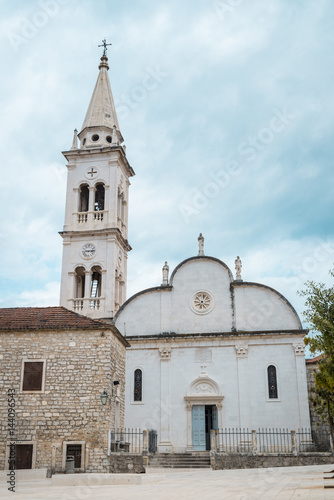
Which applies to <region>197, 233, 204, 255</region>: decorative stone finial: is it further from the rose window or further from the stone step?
the stone step

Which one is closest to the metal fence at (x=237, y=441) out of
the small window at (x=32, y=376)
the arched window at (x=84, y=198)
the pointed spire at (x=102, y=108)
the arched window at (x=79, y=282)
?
the small window at (x=32, y=376)

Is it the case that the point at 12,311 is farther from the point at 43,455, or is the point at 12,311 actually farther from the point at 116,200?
the point at 116,200

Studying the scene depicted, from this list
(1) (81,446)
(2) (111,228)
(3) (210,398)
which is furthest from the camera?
(2) (111,228)

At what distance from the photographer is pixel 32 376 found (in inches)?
786

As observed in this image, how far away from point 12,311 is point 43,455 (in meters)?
5.99

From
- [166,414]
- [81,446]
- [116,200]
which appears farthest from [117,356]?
[116,200]

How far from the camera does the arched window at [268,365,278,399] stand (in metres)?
29.3

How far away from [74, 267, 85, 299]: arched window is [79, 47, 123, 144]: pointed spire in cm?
959

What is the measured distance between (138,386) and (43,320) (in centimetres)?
1122

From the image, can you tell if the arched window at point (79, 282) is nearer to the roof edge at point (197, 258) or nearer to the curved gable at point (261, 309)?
the roof edge at point (197, 258)

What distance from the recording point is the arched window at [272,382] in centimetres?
2930

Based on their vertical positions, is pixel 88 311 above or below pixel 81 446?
above

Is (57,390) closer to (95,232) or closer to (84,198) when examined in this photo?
(95,232)

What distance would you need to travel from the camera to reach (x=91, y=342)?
799 inches
